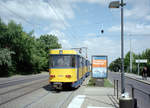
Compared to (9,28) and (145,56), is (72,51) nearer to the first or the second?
(9,28)

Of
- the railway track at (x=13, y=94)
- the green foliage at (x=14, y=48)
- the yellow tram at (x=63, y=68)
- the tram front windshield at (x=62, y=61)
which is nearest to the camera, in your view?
the railway track at (x=13, y=94)

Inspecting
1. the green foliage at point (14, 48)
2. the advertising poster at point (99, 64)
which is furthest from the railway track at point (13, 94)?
the green foliage at point (14, 48)

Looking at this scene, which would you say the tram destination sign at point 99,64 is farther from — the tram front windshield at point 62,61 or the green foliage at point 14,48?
the green foliage at point 14,48

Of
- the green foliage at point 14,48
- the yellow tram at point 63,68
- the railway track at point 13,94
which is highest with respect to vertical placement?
the green foliage at point 14,48

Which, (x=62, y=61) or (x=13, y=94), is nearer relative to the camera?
(x=13, y=94)

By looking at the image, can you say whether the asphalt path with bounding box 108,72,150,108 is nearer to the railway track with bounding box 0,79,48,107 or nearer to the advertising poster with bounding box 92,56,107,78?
the advertising poster with bounding box 92,56,107,78

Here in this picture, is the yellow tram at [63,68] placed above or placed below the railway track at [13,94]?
above

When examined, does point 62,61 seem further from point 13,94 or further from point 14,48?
point 14,48

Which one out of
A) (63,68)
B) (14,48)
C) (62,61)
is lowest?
(63,68)

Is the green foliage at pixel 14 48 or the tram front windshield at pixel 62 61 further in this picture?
the green foliage at pixel 14 48

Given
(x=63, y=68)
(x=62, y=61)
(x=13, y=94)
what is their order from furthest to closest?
(x=62, y=61) → (x=63, y=68) → (x=13, y=94)

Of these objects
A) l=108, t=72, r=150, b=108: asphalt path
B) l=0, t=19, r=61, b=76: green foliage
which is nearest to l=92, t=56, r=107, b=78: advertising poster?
l=108, t=72, r=150, b=108: asphalt path

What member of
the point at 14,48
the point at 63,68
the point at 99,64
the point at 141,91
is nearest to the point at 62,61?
the point at 63,68

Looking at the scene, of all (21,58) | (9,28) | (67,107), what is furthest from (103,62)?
(21,58)
